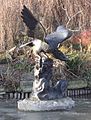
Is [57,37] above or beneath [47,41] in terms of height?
above

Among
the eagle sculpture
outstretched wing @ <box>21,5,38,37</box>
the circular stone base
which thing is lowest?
the circular stone base

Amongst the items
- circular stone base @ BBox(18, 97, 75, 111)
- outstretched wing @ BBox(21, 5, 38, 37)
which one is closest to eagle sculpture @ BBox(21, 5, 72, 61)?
outstretched wing @ BBox(21, 5, 38, 37)

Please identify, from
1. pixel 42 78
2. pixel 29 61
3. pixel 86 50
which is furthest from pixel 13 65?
pixel 42 78

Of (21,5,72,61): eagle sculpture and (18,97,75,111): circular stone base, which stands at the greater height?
(21,5,72,61): eagle sculpture

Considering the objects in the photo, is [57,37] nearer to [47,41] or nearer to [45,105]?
[47,41]

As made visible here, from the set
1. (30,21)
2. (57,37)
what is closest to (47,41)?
(57,37)

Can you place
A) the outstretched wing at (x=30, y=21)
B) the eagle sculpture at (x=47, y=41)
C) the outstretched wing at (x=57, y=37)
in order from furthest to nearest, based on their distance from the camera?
the outstretched wing at (x=30, y=21), the outstretched wing at (x=57, y=37), the eagle sculpture at (x=47, y=41)

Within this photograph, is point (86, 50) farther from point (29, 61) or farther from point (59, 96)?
point (59, 96)

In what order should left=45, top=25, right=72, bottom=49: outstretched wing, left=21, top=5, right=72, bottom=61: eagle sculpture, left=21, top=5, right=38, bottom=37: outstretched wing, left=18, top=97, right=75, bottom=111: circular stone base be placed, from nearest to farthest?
left=18, top=97, right=75, bottom=111: circular stone base → left=21, top=5, right=72, bottom=61: eagle sculpture → left=45, top=25, right=72, bottom=49: outstretched wing → left=21, top=5, right=38, bottom=37: outstretched wing

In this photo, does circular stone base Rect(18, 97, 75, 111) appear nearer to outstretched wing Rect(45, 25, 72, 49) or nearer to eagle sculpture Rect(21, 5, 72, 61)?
eagle sculpture Rect(21, 5, 72, 61)

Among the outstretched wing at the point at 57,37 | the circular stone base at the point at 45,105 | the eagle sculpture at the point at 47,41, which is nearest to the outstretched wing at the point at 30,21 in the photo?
the eagle sculpture at the point at 47,41

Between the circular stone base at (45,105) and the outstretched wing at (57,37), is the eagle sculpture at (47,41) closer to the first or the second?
the outstretched wing at (57,37)

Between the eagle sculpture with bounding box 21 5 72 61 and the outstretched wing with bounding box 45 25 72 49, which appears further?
the outstretched wing with bounding box 45 25 72 49

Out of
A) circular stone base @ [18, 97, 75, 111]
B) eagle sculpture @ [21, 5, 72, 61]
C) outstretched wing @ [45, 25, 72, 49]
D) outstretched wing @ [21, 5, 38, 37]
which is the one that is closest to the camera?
circular stone base @ [18, 97, 75, 111]
